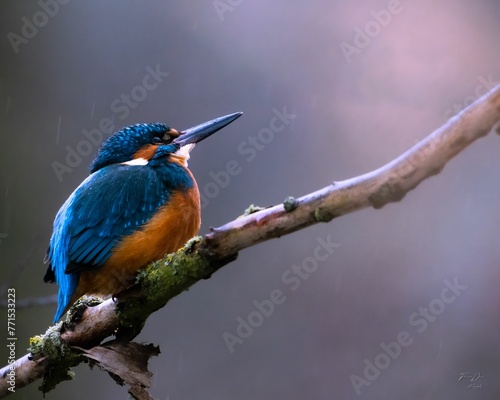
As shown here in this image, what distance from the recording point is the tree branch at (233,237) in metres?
1.26

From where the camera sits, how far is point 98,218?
215 cm

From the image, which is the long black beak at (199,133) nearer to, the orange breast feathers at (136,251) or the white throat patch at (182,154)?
the white throat patch at (182,154)

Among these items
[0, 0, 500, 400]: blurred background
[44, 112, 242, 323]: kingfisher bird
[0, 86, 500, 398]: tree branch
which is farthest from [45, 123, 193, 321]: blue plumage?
[0, 0, 500, 400]: blurred background

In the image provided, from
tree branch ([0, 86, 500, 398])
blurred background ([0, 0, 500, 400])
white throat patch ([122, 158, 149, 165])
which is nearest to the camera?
tree branch ([0, 86, 500, 398])

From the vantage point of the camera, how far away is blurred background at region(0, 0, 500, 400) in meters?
3.35

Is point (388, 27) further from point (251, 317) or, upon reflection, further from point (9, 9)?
point (9, 9)

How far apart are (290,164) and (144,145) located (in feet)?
4.44

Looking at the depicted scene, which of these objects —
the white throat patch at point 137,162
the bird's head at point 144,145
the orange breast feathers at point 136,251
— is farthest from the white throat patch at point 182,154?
the orange breast feathers at point 136,251

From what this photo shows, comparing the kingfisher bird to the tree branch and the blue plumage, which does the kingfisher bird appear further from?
the tree branch

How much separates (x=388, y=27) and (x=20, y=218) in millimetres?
2353

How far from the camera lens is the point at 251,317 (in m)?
3.49

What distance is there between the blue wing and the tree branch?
0.14m

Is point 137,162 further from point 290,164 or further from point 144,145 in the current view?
point 290,164

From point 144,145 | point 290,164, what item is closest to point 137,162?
point 144,145
